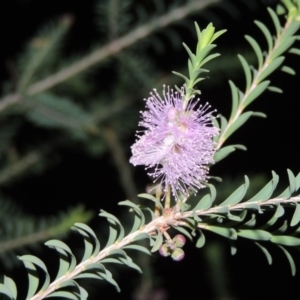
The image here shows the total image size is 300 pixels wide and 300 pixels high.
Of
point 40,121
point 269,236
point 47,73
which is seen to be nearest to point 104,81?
point 47,73

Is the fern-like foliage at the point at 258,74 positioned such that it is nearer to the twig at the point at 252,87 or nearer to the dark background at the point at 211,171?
the twig at the point at 252,87

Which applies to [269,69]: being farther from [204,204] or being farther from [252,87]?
[204,204]

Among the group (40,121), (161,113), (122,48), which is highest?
(122,48)

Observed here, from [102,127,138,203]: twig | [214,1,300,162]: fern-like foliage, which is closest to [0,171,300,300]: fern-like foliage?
[214,1,300,162]: fern-like foliage

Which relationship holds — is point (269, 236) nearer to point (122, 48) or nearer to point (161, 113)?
point (161, 113)

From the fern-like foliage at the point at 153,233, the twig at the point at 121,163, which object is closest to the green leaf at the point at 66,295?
the fern-like foliage at the point at 153,233
